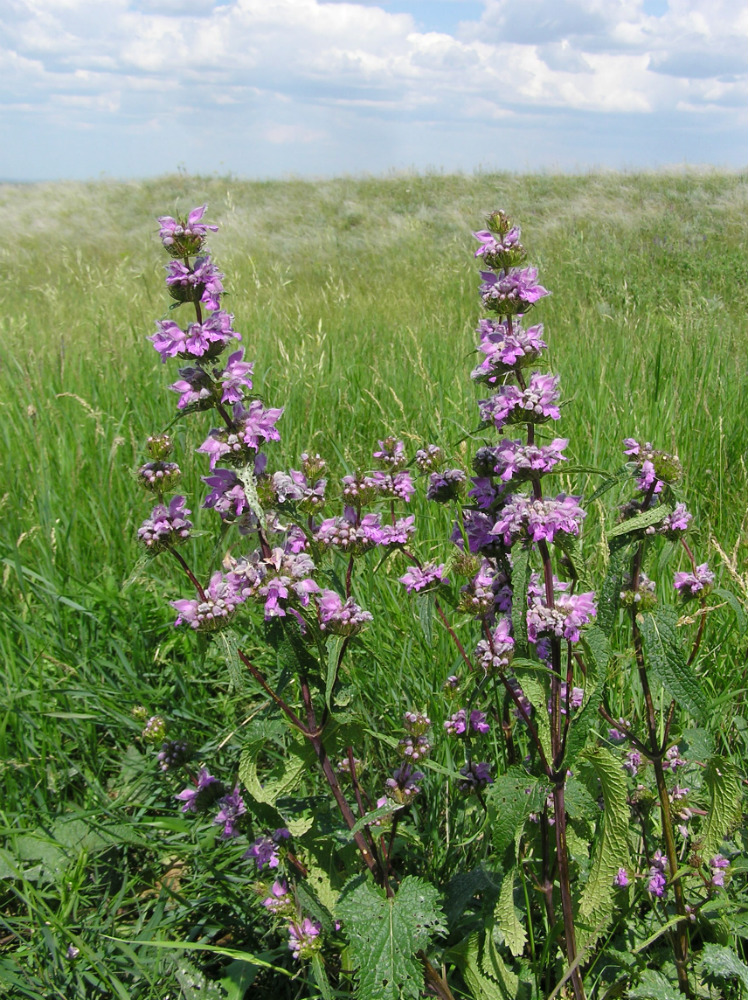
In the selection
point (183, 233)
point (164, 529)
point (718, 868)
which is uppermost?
point (183, 233)

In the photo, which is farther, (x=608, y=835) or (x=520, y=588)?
(x=608, y=835)

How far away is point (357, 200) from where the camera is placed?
19188 mm

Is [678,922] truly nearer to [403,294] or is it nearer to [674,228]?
[403,294]

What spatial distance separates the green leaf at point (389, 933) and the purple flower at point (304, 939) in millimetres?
157

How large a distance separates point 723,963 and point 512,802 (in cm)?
61

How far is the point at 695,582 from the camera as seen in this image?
1.54 m

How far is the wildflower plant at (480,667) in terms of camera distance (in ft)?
3.87

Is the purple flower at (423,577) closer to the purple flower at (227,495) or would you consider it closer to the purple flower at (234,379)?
the purple flower at (227,495)

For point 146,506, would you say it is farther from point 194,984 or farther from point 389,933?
point 389,933

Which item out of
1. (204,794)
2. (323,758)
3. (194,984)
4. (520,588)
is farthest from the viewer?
(204,794)

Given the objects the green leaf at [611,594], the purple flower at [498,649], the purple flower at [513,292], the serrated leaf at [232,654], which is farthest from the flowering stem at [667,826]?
the serrated leaf at [232,654]

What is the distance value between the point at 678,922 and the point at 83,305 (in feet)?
21.2

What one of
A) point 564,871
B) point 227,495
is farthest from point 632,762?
point 227,495

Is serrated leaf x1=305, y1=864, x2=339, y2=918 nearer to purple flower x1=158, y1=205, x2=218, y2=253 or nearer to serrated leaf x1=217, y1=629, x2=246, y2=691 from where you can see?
serrated leaf x1=217, y1=629, x2=246, y2=691
